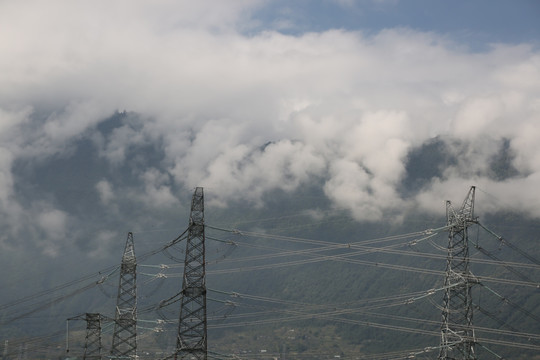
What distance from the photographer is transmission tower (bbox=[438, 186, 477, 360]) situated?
105188 mm

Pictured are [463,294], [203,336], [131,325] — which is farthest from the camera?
[131,325]

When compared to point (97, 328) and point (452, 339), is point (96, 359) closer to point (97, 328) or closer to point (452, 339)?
point (97, 328)

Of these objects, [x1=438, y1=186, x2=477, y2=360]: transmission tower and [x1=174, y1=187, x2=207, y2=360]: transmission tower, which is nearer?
[x1=174, y1=187, x2=207, y2=360]: transmission tower

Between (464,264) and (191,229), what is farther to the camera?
(464,264)

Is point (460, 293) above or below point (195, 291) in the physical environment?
below

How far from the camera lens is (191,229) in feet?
330

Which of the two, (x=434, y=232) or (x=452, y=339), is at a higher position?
(x=434, y=232)

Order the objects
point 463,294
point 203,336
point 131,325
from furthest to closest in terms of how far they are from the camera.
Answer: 1. point 131,325
2. point 463,294
3. point 203,336

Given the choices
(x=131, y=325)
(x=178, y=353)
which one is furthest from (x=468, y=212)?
(x=131, y=325)

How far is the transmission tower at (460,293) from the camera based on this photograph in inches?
4141

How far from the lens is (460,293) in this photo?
108m

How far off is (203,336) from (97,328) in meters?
22.9

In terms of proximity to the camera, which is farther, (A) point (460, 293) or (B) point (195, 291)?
(A) point (460, 293)

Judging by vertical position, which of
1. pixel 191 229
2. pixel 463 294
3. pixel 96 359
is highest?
pixel 191 229
